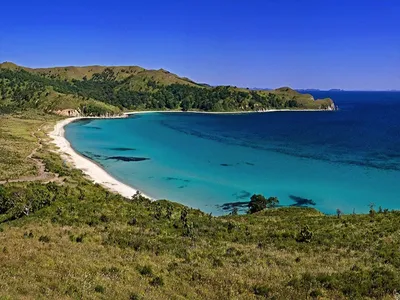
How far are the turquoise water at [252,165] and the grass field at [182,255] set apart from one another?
80.3 feet

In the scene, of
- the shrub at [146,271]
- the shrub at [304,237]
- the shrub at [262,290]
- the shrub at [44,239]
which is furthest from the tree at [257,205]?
the shrub at [262,290]

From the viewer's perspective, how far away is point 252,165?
94.8m

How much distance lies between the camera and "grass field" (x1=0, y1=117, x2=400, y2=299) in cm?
1539

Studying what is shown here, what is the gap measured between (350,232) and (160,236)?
16178mm

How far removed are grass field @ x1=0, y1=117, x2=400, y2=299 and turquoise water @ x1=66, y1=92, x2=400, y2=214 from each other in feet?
80.3

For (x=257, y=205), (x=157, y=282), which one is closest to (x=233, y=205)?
(x=257, y=205)

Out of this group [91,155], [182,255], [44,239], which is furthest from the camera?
[91,155]

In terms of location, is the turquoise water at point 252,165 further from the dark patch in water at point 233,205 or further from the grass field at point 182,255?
the grass field at point 182,255

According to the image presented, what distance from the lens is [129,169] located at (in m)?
84.6

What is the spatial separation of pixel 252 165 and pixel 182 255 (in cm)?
7373

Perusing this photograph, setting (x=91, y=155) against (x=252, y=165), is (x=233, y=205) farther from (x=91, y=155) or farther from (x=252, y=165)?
(x=91, y=155)

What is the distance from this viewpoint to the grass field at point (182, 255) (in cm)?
1539

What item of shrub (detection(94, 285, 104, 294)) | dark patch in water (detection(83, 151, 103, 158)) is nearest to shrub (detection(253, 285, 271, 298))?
shrub (detection(94, 285, 104, 294))

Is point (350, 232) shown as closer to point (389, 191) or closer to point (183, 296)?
point (183, 296)
